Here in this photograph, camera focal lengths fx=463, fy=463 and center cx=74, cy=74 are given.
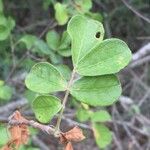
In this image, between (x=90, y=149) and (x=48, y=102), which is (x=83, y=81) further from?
(x=90, y=149)

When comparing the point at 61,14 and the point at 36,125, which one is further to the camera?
the point at 61,14

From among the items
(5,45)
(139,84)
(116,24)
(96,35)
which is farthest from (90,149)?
(96,35)

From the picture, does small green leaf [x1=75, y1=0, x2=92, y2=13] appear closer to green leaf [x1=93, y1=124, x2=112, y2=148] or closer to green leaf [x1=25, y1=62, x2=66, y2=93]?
green leaf [x1=93, y1=124, x2=112, y2=148]

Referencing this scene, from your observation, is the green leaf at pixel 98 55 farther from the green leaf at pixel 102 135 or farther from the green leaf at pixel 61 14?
the green leaf at pixel 102 135

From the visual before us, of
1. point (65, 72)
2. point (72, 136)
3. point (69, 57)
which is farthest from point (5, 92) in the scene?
point (72, 136)

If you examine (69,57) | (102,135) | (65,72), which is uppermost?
(65,72)

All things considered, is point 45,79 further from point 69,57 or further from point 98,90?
point 69,57
